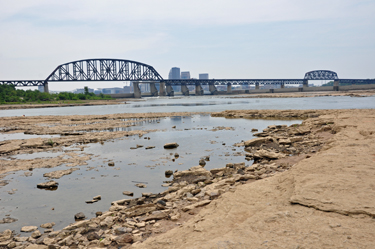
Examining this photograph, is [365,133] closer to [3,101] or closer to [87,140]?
[87,140]

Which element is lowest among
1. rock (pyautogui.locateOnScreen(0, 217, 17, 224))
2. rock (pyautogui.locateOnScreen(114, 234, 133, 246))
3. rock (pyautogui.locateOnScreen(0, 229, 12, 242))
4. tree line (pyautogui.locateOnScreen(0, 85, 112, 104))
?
rock (pyautogui.locateOnScreen(0, 217, 17, 224))

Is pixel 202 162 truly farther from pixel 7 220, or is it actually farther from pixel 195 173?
pixel 7 220

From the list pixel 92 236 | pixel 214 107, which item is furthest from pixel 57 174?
pixel 214 107

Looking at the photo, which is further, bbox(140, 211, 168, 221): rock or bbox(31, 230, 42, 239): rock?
bbox(140, 211, 168, 221): rock

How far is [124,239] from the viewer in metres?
7.47

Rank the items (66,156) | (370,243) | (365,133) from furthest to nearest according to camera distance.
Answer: (66,156) → (365,133) → (370,243)

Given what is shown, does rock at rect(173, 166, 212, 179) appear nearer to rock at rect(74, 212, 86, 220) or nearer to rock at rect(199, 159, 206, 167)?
rock at rect(199, 159, 206, 167)

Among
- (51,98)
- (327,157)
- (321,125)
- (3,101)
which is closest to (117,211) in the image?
(327,157)

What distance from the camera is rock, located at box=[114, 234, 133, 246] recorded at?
7.40 meters

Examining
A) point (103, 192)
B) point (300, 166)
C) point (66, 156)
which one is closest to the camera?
point (300, 166)

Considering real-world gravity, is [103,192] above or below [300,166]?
below

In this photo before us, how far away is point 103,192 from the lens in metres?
12.3

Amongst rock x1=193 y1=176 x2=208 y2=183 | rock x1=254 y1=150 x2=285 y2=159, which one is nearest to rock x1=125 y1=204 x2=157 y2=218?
rock x1=193 y1=176 x2=208 y2=183

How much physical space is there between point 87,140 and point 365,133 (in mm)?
21270
